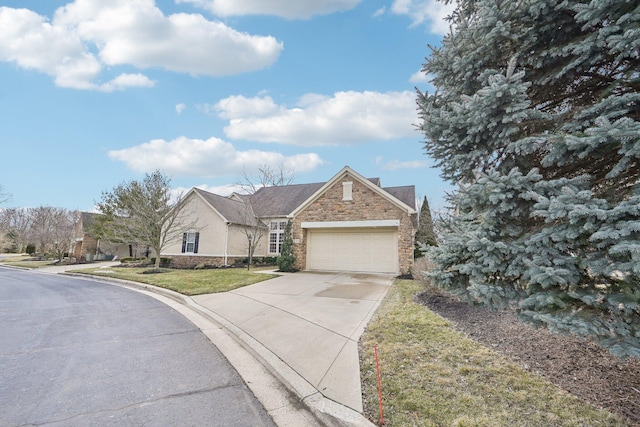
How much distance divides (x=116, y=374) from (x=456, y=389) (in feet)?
14.9

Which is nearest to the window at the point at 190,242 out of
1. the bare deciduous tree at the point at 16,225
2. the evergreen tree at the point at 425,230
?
the evergreen tree at the point at 425,230

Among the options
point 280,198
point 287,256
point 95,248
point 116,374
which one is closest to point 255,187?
point 280,198

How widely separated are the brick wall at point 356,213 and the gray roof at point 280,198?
434 centimetres

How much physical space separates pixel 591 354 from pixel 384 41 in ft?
31.6

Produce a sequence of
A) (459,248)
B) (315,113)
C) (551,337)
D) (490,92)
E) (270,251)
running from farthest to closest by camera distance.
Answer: (270,251) < (315,113) < (551,337) < (459,248) < (490,92)

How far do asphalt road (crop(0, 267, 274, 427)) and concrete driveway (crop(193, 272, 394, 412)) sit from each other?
88 cm

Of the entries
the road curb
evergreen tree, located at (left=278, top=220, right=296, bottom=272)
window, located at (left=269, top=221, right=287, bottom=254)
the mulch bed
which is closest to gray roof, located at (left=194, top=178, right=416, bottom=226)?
window, located at (left=269, top=221, right=287, bottom=254)

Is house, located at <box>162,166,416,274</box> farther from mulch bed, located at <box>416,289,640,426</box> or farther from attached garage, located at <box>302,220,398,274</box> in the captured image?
mulch bed, located at <box>416,289,640,426</box>

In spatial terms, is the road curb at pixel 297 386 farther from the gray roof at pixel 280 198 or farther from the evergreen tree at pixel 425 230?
the gray roof at pixel 280 198

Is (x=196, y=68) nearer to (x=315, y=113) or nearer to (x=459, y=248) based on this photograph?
(x=315, y=113)

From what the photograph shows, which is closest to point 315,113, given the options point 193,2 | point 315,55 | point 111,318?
point 315,55

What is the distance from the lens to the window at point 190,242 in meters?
19.6

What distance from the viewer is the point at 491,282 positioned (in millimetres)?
3170

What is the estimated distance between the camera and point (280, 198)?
22.8m
